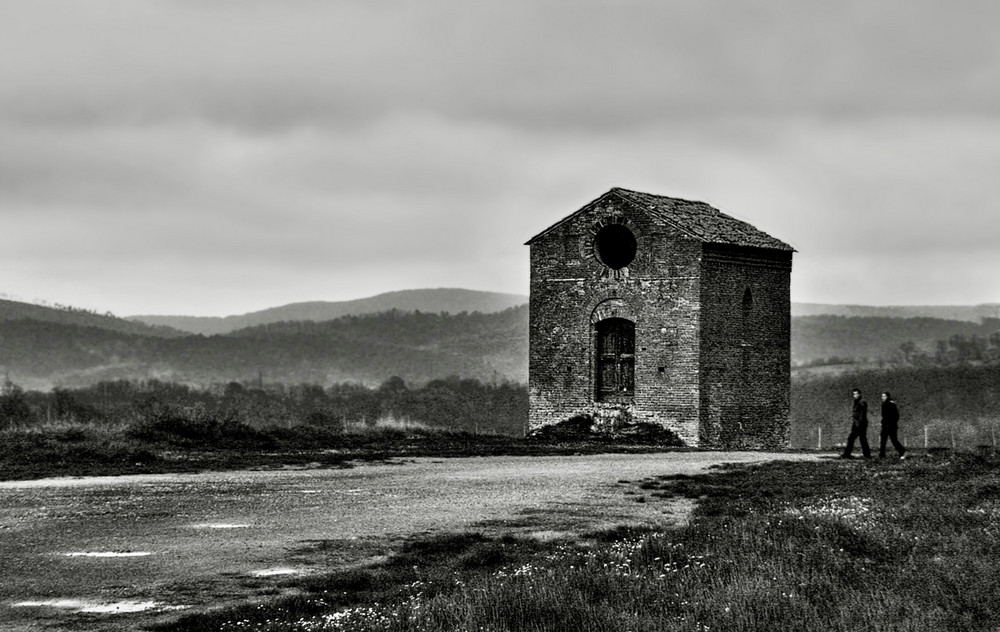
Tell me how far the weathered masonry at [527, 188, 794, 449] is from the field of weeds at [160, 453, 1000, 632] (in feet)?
57.1

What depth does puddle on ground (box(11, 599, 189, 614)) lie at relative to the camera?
10.2m

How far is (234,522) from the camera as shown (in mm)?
15094

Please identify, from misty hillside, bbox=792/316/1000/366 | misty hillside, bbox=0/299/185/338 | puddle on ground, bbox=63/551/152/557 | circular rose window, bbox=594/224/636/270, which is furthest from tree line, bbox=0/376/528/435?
misty hillside, bbox=792/316/1000/366

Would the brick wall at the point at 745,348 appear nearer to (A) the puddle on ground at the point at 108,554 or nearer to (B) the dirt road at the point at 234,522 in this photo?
(B) the dirt road at the point at 234,522

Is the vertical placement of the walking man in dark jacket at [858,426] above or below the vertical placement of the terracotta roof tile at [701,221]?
below

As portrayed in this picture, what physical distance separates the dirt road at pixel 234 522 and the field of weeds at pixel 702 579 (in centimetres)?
85

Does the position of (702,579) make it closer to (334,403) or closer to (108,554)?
(108,554)

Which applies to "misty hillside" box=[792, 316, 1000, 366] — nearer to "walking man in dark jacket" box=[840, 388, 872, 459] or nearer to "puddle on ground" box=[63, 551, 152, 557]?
"walking man in dark jacket" box=[840, 388, 872, 459]

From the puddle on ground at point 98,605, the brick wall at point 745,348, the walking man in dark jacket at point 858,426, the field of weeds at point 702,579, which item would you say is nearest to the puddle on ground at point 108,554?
the puddle on ground at point 98,605

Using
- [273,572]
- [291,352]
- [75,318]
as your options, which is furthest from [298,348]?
[273,572]

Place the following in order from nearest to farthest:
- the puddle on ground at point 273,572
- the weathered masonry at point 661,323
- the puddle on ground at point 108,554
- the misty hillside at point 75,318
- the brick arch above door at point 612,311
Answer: the puddle on ground at point 273,572 → the puddle on ground at point 108,554 → the weathered masonry at point 661,323 → the brick arch above door at point 612,311 → the misty hillside at point 75,318

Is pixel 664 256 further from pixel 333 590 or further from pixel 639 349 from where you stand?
pixel 333 590

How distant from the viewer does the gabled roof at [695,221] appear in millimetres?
34188

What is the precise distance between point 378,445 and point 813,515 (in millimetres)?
15752
